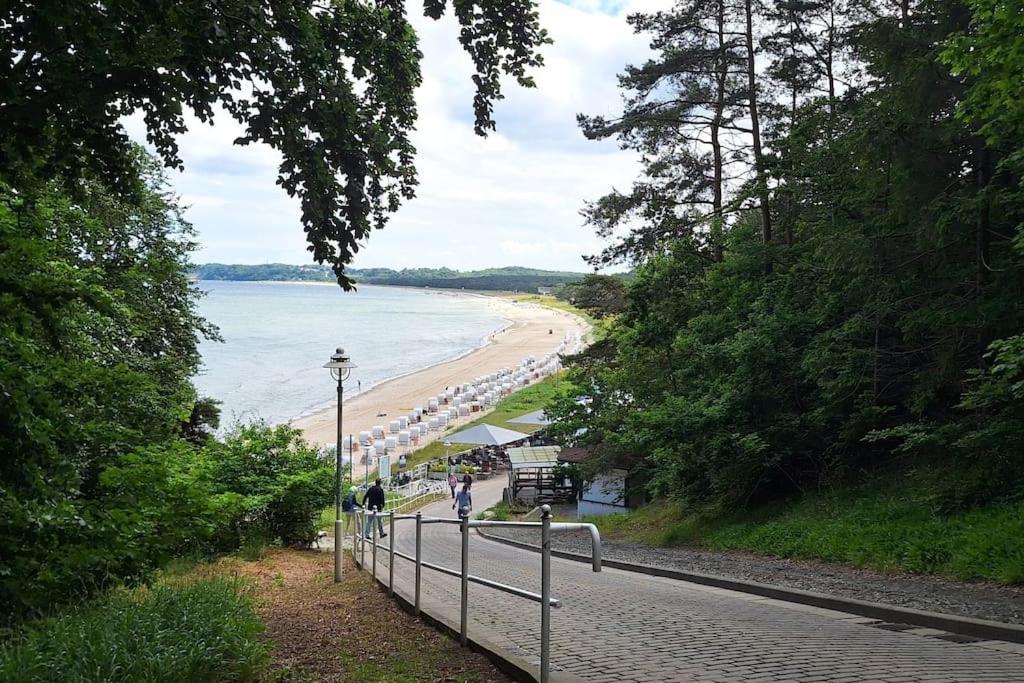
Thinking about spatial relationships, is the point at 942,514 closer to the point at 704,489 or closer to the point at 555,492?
the point at 704,489

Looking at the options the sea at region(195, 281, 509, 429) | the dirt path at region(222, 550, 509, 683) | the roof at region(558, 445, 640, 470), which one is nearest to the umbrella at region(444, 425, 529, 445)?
the roof at region(558, 445, 640, 470)

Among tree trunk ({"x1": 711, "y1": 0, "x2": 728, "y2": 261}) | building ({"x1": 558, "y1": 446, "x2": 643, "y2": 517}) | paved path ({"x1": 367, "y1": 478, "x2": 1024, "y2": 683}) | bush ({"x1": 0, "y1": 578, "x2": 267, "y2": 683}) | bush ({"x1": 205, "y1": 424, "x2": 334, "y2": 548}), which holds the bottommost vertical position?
building ({"x1": 558, "y1": 446, "x2": 643, "y2": 517})

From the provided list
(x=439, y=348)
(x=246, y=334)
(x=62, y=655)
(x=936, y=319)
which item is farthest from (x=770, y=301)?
(x=246, y=334)

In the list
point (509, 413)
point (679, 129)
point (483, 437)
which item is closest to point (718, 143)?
point (679, 129)

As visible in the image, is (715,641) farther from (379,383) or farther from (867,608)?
(379,383)

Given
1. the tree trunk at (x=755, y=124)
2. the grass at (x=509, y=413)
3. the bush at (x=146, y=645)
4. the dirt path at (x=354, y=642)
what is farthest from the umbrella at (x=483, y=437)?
the bush at (x=146, y=645)

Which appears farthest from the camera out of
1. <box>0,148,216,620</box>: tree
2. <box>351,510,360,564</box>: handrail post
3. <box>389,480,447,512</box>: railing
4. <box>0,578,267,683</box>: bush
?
<box>389,480,447,512</box>: railing

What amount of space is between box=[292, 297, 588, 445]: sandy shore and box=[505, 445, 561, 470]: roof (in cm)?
868

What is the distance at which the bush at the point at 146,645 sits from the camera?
4.45 metres

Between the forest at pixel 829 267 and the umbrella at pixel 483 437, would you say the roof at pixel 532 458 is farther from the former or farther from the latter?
the forest at pixel 829 267

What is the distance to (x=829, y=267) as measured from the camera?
14.7 meters

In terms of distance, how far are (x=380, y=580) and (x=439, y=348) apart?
99434 millimetres

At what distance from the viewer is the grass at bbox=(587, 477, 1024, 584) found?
395 inches

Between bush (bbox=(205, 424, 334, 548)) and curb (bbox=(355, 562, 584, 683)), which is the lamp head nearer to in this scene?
bush (bbox=(205, 424, 334, 548))
